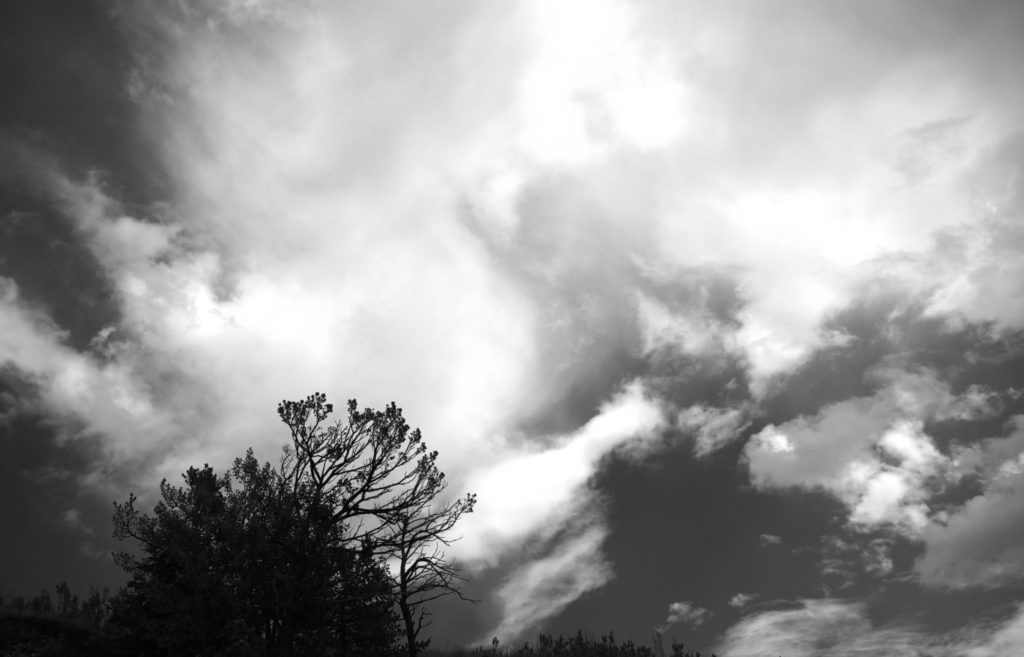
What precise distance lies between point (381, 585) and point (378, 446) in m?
6.28

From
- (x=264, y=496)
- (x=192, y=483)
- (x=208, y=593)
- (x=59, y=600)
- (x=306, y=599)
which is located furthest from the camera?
(x=59, y=600)

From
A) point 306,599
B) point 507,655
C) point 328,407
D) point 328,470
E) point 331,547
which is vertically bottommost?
point 507,655

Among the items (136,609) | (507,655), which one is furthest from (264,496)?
(507,655)

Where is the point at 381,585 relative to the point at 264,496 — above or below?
below

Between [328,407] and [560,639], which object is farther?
[560,639]

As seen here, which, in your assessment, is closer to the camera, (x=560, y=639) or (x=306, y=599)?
(x=306, y=599)

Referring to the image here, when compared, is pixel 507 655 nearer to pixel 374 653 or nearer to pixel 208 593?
pixel 374 653

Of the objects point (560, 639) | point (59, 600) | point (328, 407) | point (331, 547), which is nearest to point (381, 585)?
point (331, 547)

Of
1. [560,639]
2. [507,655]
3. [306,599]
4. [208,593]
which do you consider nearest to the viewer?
[208,593]

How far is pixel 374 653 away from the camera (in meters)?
17.4

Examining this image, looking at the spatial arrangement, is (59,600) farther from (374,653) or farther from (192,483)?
(374,653)

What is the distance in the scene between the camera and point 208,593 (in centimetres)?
1462

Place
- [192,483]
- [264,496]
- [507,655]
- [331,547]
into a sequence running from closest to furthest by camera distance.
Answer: [331,547] → [264,496] → [192,483] → [507,655]

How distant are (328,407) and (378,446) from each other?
8.41 feet
